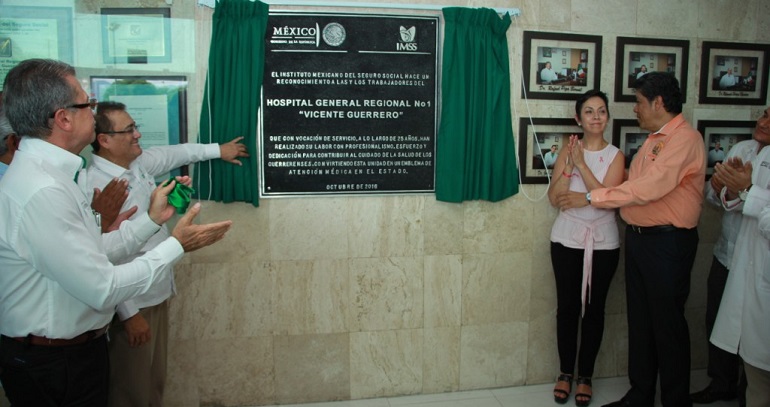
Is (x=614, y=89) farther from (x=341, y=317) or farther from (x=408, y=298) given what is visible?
(x=341, y=317)

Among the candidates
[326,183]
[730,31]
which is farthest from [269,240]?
[730,31]

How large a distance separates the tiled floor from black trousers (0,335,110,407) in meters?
1.57

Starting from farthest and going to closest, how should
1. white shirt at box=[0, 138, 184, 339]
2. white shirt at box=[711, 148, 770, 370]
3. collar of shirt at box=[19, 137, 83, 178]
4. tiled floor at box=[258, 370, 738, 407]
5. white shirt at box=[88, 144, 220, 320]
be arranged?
tiled floor at box=[258, 370, 738, 407] < white shirt at box=[711, 148, 770, 370] < white shirt at box=[88, 144, 220, 320] < collar of shirt at box=[19, 137, 83, 178] < white shirt at box=[0, 138, 184, 339]

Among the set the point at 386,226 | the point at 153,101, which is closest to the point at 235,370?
the point at 386,226

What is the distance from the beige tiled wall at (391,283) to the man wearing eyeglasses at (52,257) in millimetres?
1222

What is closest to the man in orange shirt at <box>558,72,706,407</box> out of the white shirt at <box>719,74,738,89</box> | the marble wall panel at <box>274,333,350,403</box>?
the white shirt at <box>719,74,738,89</box>

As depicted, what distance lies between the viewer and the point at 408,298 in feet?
10.7

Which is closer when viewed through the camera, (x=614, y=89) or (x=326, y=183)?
(x=326, y=183)

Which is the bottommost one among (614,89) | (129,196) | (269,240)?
(269,240)

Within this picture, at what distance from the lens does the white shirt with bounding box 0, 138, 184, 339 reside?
1.60 metres

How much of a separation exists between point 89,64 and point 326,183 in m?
1.35

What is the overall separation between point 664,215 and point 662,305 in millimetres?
457

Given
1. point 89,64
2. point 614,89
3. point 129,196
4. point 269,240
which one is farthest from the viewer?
point 614,89

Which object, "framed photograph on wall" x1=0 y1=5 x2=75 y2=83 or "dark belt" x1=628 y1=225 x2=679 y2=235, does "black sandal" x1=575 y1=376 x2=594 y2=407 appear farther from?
"framed photograph on wall" x1=0 y1=5 x2=75 y2=83
